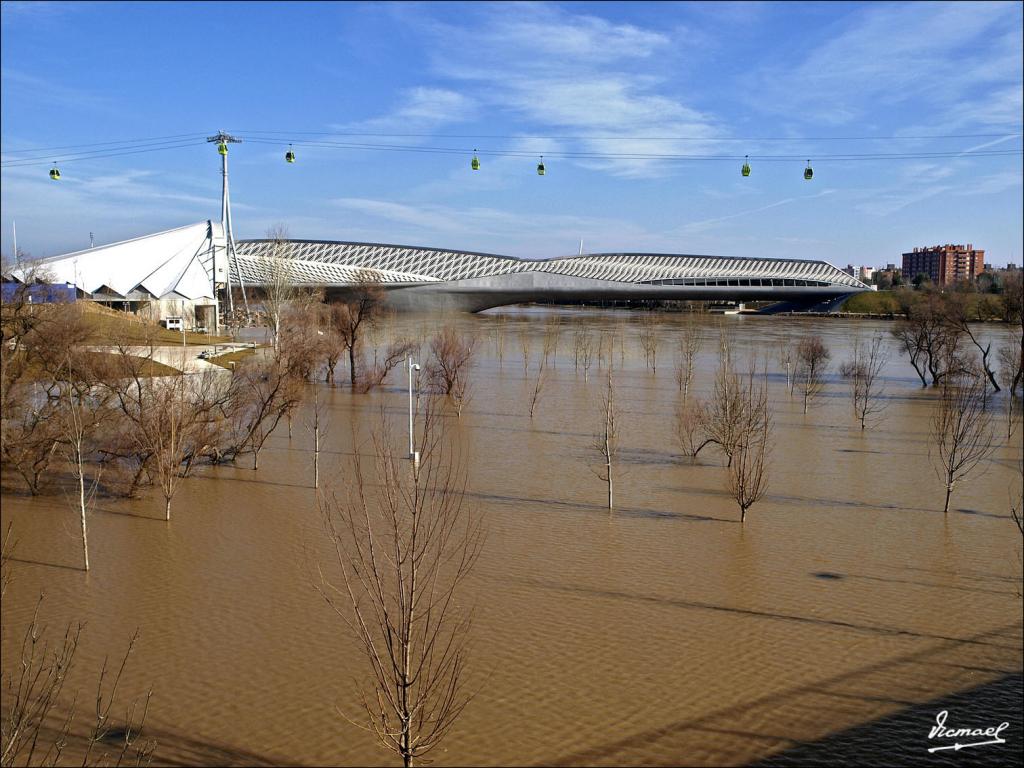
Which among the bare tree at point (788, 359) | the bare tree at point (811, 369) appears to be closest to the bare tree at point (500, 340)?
the bare tree at point (788, 359)

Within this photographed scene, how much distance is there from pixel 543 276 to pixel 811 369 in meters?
49.1

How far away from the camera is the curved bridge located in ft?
231

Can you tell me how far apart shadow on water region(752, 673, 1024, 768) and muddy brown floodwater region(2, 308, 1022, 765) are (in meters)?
0.10

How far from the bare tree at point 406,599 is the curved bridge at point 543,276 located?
5529 centimetres

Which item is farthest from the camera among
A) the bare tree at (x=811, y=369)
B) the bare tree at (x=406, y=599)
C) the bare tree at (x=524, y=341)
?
the bare tree at (x=524, y=341)

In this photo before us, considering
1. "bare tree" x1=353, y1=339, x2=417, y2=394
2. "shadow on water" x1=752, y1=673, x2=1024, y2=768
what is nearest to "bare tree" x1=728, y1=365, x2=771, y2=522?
"shadow on water" x1=752, y1=673, x2=1024, y2=768

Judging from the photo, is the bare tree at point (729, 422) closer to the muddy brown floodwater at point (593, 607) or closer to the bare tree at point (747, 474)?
the bare tree at point (747, 474)

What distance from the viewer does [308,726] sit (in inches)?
277

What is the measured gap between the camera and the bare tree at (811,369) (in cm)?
2605

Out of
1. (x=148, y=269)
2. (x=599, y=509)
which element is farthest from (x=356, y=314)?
(x=148, y=269)

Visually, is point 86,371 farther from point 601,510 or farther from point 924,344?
point 924,344

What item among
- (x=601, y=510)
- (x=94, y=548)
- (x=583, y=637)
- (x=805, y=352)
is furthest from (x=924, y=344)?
(x=94, y=548)

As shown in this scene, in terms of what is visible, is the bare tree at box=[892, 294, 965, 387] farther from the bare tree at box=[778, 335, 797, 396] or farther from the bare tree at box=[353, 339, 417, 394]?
the bare tree at box=[353, 339, 417, 394]

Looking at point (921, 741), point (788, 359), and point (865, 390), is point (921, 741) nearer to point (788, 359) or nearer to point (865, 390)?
point (865, 390)
